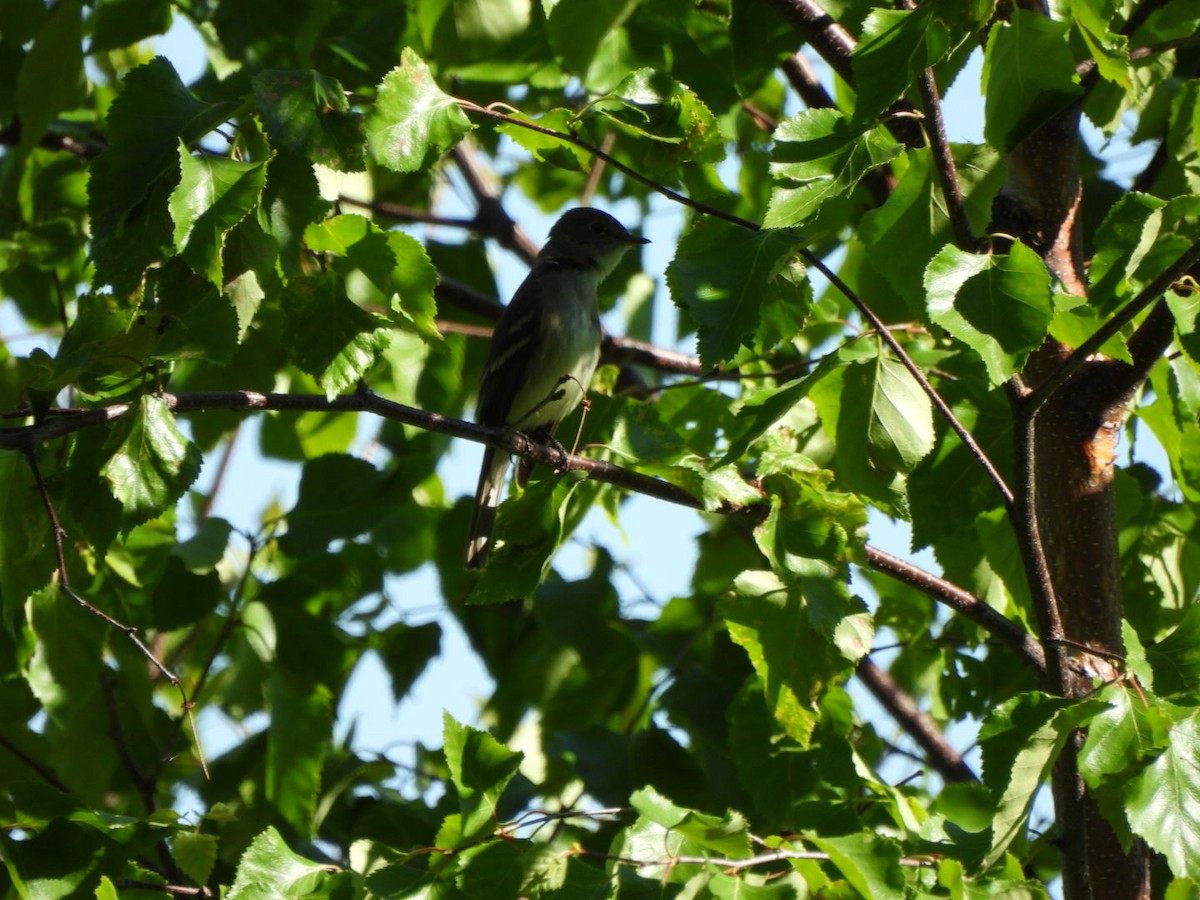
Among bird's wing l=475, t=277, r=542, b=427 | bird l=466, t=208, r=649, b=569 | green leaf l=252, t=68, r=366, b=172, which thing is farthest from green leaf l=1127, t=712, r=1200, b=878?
bird's wing l=475, t=277, r=542, b=427

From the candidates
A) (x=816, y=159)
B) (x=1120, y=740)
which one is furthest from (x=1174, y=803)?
(x=816, y=159)

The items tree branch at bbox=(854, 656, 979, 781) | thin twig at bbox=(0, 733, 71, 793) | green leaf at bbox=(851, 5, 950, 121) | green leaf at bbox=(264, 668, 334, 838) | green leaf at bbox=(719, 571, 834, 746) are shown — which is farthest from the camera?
tree branch at bbox=(854, 656, 979, 781)

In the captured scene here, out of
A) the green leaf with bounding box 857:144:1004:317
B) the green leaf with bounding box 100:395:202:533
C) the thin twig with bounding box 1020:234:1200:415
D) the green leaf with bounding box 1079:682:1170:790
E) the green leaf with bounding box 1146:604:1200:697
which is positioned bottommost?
the green leaf with bounding box 1079:682:1170:790

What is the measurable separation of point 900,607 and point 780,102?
85.5 inches

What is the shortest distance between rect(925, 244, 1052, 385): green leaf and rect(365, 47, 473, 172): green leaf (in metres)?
0.90

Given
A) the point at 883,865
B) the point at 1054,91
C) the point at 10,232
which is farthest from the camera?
the point at 10,232

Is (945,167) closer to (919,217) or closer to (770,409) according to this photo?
(919,217)

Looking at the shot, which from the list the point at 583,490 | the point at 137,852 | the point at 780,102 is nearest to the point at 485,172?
the point at 780,102

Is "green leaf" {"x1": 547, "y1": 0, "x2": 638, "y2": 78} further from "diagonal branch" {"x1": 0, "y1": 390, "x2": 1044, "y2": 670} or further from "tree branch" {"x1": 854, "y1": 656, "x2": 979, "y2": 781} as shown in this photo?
"tree branch" {"x1": 854, "y1": 656, "x2": 979, "y2": 781}

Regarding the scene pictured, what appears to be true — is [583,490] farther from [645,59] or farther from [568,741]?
[645,59]

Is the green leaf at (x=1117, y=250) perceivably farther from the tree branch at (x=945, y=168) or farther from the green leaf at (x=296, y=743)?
the green leaf at (x=296, y=743)

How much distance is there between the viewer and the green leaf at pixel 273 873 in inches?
95.7

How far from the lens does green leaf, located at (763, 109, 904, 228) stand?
7.64 feet

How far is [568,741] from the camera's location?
384cm
